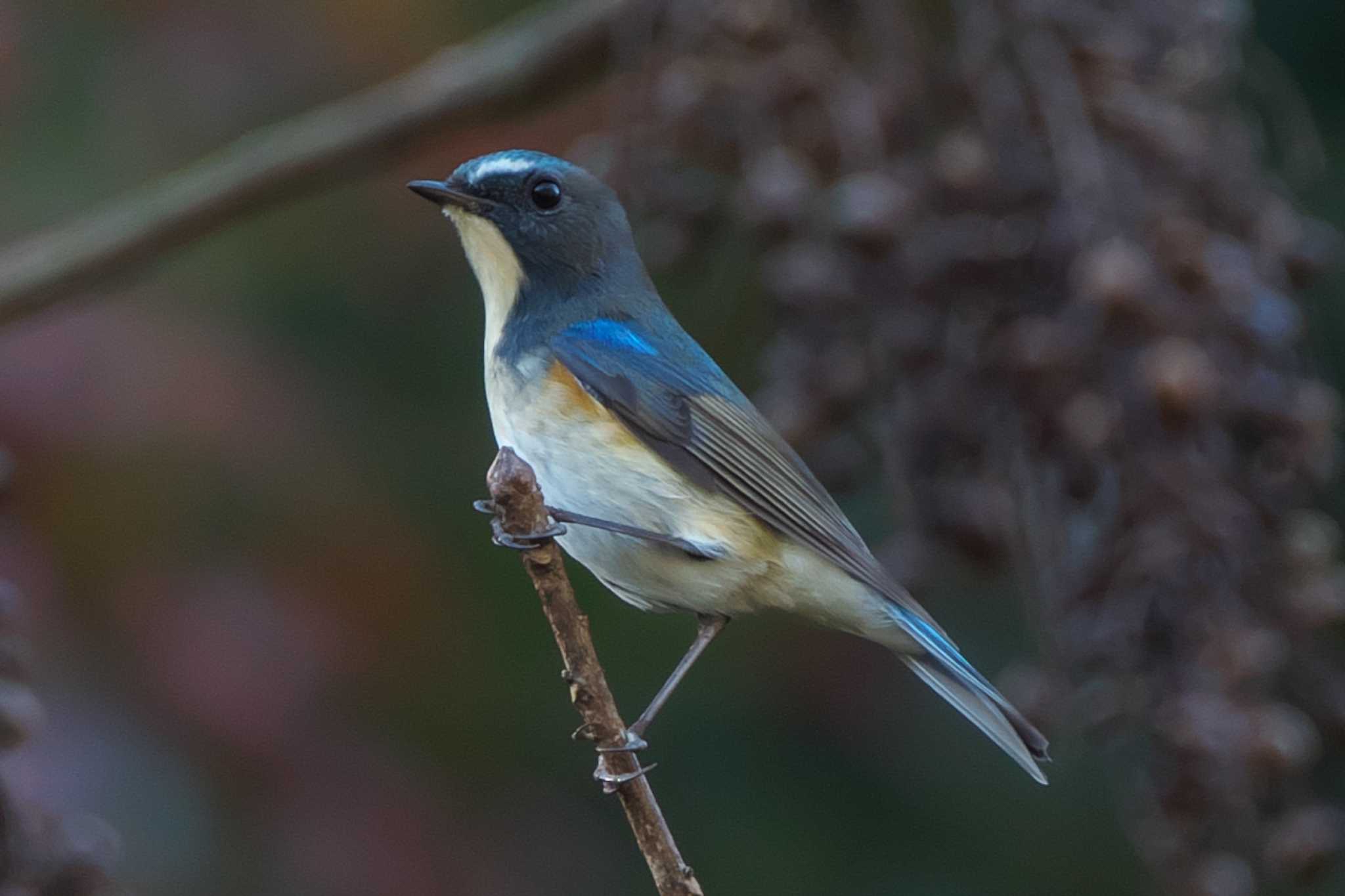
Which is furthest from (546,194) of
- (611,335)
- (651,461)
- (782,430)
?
(782,430)

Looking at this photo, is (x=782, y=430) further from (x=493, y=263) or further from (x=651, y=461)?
(x=493, y=263)

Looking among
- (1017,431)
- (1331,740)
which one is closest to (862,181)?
(1017,431)

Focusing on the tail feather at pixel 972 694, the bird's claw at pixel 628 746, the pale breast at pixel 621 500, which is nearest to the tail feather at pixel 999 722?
the tail feather at pixel 972 694

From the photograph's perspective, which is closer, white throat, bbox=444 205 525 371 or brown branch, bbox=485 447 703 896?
brown branch, bbox=485 447 703 896

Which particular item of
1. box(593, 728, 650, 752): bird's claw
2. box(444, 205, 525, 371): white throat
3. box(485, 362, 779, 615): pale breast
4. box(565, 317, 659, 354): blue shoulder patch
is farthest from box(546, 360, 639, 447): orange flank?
box(593, 728, 650, 752): bird's claw

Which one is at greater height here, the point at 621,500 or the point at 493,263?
the point at 493,263

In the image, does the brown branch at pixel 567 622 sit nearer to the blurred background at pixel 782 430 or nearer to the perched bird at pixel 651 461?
the perched bird at pixel 651 461

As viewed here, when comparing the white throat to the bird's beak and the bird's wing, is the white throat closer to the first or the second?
the bird's beak
